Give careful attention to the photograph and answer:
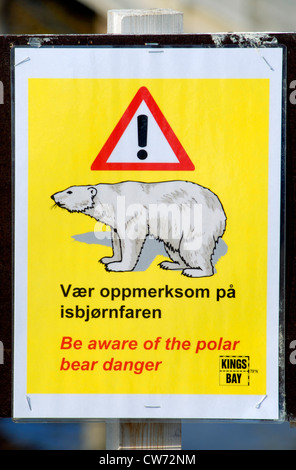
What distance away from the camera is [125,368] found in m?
1.47

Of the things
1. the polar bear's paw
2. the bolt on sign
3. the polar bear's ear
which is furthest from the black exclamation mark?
the polar bear's paw

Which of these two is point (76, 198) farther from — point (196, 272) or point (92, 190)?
point (196, 272)

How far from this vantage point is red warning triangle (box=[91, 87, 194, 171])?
1451 millimetres

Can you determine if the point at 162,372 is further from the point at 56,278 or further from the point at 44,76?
the point at 44,76

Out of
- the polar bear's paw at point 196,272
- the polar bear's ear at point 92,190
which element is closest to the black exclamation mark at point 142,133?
the polar bear's ear at point 92,190

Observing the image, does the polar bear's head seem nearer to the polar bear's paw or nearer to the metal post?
the polar bear's paw

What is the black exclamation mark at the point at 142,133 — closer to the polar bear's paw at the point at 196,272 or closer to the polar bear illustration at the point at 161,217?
the polar bear illustration at the point at 161,217

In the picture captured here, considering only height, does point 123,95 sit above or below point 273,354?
above

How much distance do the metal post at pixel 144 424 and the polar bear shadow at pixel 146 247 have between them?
0.38 metres

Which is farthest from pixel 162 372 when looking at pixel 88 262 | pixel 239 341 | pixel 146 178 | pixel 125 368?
pixel 146 178

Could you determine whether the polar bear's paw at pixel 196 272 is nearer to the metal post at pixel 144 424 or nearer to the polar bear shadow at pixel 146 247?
the polar bear shadow at pixel 146 247

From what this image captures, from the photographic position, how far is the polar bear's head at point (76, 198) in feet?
4.71

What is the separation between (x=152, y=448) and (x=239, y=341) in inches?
13.6

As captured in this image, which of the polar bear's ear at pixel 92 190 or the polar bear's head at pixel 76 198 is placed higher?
the polar bear's ear at pixel 92 190
